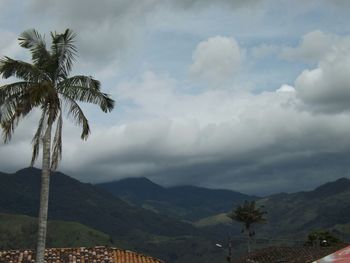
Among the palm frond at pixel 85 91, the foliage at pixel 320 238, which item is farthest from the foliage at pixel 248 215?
the palm frond at pixel 85 91

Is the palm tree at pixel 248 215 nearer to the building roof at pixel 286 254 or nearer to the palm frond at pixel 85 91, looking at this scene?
the building roof at pixel 286 254

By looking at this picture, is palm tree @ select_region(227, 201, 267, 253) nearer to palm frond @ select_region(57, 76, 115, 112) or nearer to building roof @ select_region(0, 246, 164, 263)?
building roof @ select_region(0, 246, 164, 263)

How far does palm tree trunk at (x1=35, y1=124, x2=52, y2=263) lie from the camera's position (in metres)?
22.8

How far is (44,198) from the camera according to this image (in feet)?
76.0

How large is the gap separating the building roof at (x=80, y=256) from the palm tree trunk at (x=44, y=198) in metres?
33.5

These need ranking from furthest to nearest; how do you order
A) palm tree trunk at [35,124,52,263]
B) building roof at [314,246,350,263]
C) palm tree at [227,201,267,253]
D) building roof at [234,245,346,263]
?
1. palm tree at [227,201,267,253]
2. building roof at [234,245,346,263]
3. palm tree trunk at [35,124,52,263]
4. building roof at [314,246,350,263]

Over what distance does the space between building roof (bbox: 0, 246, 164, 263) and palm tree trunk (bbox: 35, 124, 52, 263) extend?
110 feet

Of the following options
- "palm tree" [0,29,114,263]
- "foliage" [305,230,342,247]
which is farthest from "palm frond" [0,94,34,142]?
"foliage" [305,230,342,247]

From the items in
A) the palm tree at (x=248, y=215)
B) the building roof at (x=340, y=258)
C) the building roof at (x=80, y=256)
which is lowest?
the building roof at (x=340, y=258)

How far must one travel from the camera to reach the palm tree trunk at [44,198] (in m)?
22.8

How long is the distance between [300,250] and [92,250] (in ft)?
80.2

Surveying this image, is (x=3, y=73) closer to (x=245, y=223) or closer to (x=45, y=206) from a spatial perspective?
(x=45, y=206)

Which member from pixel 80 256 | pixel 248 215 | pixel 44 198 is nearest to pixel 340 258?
pixel 44 198

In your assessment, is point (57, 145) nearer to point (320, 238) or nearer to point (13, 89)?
point (13, 89)
